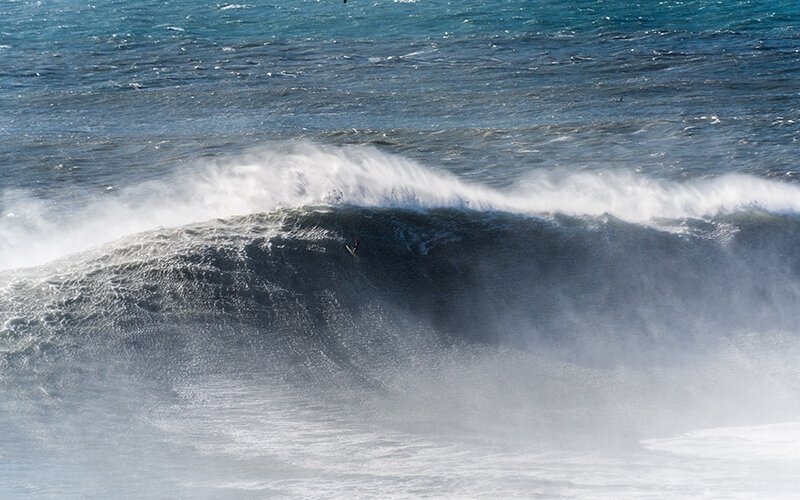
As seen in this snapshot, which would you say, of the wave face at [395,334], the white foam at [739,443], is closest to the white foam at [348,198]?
the wave face at [395,334]

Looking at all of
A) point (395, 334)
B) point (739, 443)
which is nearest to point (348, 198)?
point (395, 334)

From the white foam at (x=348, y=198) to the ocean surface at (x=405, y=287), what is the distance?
51 millimetres

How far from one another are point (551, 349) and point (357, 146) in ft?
22.5

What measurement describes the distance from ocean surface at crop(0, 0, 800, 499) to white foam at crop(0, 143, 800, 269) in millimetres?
51

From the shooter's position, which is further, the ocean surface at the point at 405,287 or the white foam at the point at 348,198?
the white foam at the point at 348,198

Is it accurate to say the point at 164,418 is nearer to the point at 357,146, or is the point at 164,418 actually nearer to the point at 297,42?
the point at 357,146

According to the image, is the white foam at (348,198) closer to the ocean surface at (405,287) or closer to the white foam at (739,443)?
the ocean surface at (405,287)

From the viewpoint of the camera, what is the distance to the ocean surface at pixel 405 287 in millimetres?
7762

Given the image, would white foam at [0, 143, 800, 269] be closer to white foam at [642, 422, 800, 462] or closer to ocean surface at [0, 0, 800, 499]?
ocean surface at [0, 0, 800, 499]

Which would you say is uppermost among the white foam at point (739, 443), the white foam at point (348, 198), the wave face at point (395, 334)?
the white foam at point (348, 198)

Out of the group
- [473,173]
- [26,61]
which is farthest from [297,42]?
[473,173]

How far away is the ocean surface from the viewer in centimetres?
776

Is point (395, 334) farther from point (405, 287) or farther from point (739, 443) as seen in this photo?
point (739, 443)

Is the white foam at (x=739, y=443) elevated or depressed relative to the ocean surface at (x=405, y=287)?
depressed
